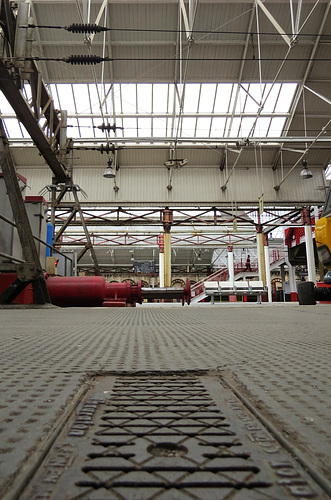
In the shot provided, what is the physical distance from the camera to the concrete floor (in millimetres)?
600

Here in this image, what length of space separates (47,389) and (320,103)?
1666 cm

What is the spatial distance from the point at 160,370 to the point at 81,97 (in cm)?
1533

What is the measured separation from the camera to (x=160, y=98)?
14.2 metres

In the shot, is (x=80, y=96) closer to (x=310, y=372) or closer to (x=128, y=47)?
(x=128, y=47)

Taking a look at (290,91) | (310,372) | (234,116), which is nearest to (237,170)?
(234,116)

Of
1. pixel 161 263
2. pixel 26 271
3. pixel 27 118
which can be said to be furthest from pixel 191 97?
pixel 26 271

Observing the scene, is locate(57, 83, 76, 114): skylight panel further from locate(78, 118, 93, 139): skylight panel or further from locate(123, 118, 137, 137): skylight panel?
locate(123, 118, 137, 137): skylight panel

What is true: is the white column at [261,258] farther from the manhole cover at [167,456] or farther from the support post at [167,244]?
the manhole cover at [167,456]

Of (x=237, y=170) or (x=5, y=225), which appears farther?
(x=237, y=170)

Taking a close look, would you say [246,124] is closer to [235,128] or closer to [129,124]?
[235,128]

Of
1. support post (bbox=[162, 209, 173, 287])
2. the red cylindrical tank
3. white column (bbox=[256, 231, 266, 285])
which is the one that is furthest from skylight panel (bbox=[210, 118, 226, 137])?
the red cylindrical tank

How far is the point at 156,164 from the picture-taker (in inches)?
658

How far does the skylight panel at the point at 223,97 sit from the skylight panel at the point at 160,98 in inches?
91.7

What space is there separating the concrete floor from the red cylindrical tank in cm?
396
